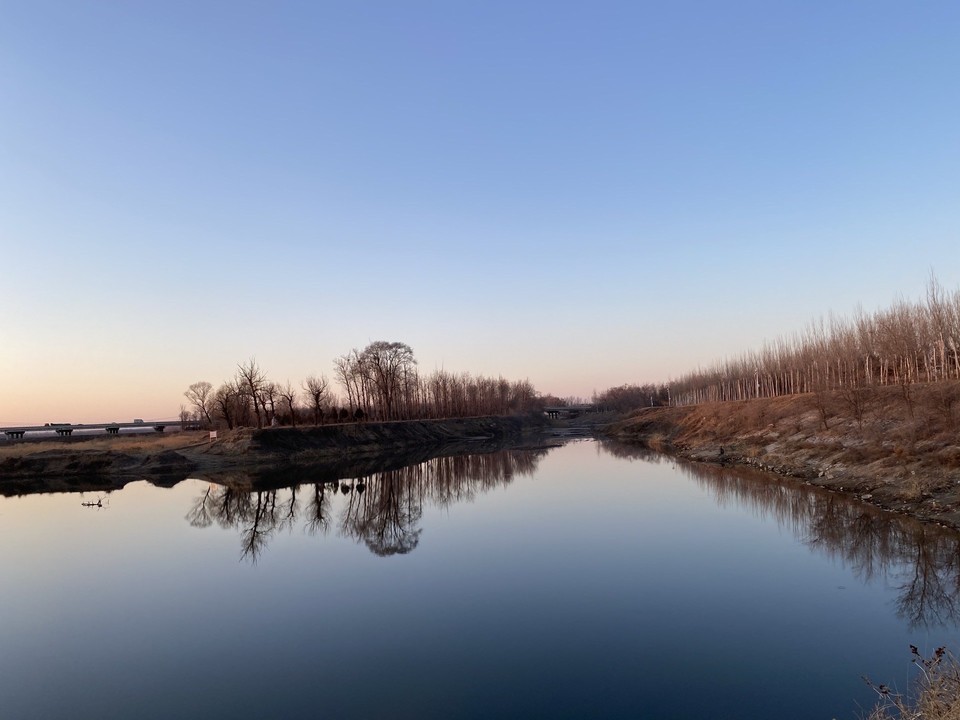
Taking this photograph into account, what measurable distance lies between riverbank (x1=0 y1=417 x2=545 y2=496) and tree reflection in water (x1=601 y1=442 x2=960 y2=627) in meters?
26.3

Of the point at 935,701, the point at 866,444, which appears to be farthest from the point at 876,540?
the point at 866,444

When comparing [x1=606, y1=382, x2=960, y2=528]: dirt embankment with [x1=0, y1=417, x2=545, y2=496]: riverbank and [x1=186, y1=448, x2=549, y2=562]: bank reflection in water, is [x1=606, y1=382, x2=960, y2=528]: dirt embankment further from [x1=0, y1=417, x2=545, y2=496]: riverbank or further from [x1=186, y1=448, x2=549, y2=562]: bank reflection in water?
[x1=0, y1=417, x2=545, y2=496]: riverbank

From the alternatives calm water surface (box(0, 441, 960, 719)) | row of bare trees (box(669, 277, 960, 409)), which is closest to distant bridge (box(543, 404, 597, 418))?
row of bare trees (box(669, 277, 960, 409))

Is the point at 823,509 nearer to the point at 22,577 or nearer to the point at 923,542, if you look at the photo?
the point at 923,542

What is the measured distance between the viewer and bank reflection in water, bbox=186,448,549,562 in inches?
784

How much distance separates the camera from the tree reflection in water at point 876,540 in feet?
34.9

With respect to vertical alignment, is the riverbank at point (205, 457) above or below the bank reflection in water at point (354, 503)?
above

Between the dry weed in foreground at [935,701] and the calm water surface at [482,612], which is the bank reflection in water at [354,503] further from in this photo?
the dry weed in foreground at [935,701]

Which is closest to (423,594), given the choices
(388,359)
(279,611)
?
(279,611)

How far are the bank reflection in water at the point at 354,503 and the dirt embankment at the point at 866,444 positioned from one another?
15266 millimetres

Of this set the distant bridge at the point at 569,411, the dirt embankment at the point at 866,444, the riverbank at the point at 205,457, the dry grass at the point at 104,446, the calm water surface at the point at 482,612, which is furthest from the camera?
the distant bridge at the point at 569,411

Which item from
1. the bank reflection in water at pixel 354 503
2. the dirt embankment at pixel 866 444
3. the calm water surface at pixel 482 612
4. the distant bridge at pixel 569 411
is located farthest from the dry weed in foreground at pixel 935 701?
the distant bridge at pixel 569 411

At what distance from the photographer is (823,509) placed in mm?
19047

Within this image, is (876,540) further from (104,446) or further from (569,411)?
(569,411)
